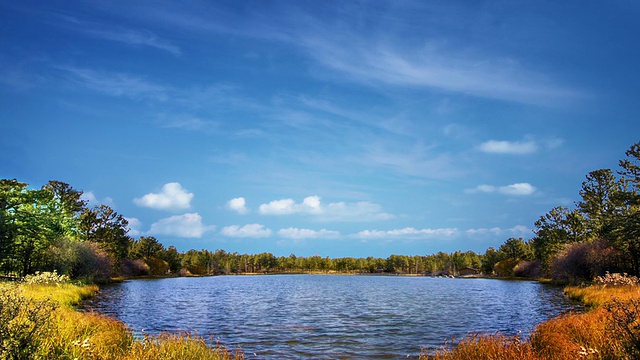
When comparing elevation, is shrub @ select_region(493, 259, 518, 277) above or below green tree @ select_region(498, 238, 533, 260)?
below

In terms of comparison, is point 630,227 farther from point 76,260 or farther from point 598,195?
point 76,260

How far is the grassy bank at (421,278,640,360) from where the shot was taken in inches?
539

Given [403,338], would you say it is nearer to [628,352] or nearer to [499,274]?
[628,352]

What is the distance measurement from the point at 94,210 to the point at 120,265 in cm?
2208

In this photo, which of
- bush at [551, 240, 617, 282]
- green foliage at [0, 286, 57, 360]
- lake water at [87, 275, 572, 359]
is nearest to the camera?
green foliage at [0, 286, 57, 360]

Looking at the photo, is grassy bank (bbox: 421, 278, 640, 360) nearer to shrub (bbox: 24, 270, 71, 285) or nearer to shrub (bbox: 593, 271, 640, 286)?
shrub (bbox: 593, 271, 640, 286)

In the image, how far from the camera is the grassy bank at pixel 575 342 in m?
13.7

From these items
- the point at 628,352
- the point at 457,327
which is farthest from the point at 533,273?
the point at 628,352

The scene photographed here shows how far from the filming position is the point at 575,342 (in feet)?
61.7

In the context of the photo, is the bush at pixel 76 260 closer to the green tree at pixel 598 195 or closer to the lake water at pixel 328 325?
the lake water at pixel 328 325

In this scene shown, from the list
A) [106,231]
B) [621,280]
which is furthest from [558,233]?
[106,231]

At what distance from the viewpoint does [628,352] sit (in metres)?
13.2

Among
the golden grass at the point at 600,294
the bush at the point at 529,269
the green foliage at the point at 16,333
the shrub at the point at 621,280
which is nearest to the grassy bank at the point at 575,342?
the green foliage at the point at 16,333

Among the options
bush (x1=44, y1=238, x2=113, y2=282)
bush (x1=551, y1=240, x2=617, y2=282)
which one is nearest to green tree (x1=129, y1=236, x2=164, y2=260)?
bush (x1=44, y1=238, x2=113, y2=282)
